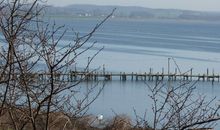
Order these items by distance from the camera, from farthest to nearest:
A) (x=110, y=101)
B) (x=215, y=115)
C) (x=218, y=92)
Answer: (x=218, y=92) → (x=110, y=101) → (x=215, y=115)

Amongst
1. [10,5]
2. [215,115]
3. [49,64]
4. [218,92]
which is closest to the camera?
[49,64]

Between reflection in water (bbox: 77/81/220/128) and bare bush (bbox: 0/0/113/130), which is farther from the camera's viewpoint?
reflection in water (bbox: 77/81/220/128)

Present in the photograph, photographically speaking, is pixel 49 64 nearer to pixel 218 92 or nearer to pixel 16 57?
pixel 16 57

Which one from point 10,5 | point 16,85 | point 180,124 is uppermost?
point 10,5

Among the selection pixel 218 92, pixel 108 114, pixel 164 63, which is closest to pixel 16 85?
pixel 108 114

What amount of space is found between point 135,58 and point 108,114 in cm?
4358

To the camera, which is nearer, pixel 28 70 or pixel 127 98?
pixel 28 70

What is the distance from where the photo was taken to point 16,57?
3727mm

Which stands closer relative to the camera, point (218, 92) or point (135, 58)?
point (218, 92)

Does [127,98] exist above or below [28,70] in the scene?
below

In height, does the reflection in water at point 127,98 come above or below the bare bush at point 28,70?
below

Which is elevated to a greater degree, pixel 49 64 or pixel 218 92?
pixel 49 64

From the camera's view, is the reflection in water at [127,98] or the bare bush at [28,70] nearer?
the bare bush at [28,70]

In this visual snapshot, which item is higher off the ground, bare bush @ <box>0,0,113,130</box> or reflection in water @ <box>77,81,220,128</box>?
bare bush @ <box>0,0,113,130</box>
